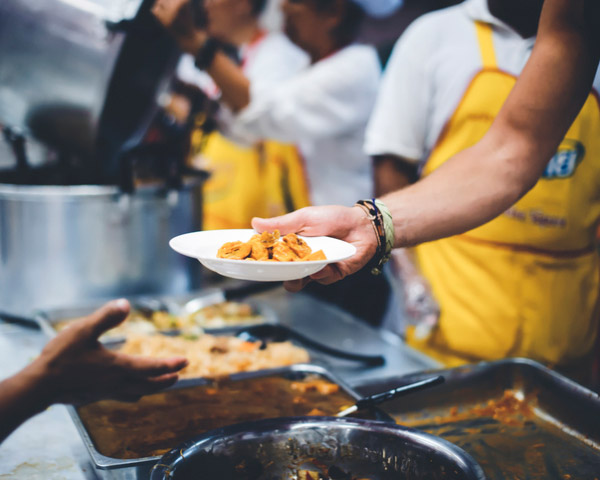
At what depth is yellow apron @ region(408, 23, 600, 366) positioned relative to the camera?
1.83 m

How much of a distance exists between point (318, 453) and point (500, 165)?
0.73 m

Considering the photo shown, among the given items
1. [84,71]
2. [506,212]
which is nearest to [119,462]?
[84,71]

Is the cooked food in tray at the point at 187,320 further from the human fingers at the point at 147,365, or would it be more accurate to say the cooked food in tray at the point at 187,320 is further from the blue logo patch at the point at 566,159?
the blue logo patch at the point at 566,159

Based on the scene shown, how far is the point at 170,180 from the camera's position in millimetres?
2117

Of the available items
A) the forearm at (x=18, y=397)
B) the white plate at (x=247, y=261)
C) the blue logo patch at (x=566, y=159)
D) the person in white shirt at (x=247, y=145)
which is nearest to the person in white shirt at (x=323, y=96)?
the person in white shirt at (x=247, y=145)

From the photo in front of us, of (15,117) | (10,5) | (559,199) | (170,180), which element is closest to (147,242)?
(170,180)

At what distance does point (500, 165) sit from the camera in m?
1.37

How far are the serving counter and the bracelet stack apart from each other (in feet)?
1.06

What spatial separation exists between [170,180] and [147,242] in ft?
0.75

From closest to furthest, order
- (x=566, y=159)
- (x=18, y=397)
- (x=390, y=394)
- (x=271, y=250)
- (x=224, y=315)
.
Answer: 1. (x=18, y=397)
2. (x=271, y=250)
3. (x=390, y=394)
4. (x=566, y=159)
5. (x=224, y=315)

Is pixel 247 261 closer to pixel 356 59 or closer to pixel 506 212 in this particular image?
pixel 506 212

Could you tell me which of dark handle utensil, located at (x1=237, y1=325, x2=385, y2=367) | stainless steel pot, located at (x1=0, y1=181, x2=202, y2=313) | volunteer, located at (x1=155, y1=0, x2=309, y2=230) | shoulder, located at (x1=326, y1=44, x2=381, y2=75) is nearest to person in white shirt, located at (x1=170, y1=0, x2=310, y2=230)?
volunteer, located at (x1=155, y1=0, x2=309, y2=230)

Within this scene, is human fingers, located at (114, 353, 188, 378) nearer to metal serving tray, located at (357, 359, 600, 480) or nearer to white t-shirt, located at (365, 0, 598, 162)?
metal serving tray, located at (357, 359, 600, 480)

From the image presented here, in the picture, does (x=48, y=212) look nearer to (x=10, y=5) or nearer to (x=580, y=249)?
(x=10, y=5)
